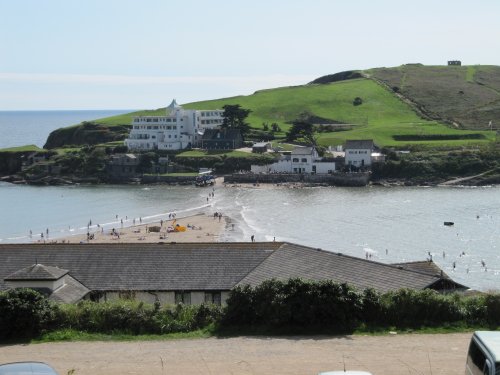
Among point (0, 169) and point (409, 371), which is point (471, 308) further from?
point (0, 169)

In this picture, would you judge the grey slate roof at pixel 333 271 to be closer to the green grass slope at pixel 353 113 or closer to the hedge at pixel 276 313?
the hedge at pixel 276 313

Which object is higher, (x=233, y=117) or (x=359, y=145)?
(x=233, y=117)

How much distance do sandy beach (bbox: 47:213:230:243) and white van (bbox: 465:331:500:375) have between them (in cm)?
4238

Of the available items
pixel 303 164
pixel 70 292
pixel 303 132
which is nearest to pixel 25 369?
pixel 70 292

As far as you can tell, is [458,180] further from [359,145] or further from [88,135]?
[88,135]

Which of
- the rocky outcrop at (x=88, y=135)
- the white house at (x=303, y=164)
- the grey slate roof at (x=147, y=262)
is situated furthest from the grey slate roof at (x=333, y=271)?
the rocky outcrop at (x=88, y=135)

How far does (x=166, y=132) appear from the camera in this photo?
11581cm

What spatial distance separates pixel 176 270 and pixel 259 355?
1011 centimetres

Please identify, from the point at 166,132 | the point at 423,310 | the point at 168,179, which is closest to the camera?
the point at 423,310

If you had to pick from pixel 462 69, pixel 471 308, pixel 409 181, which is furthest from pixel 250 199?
pixel 462 69

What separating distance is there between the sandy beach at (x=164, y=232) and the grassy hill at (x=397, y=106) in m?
52.3

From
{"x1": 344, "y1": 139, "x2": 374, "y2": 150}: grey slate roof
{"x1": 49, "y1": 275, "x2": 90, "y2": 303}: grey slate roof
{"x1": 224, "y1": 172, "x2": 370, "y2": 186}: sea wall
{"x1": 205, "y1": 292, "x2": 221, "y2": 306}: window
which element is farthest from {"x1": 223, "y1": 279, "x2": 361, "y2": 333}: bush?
{"x1": 344, "y1": 139, "x2": 374, "y2": 150}: grey slate roof

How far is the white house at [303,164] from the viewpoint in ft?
325

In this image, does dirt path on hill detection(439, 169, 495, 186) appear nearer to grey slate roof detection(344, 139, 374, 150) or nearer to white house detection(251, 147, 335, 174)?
grey slate roof detection(344, 139, 374, 150)
